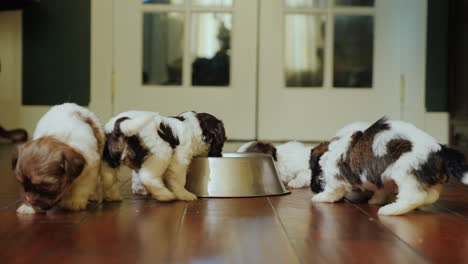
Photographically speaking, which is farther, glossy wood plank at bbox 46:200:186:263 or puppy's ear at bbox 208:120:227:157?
puppy's ear at bbox 208:120:227:157

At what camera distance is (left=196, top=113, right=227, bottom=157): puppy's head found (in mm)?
2920

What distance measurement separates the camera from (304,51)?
606 cm

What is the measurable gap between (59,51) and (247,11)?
2126 mm

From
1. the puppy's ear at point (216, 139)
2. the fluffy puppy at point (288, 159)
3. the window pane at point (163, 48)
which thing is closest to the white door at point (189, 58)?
the window pane at point (163, 48)

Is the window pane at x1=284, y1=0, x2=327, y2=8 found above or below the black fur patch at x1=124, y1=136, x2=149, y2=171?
above

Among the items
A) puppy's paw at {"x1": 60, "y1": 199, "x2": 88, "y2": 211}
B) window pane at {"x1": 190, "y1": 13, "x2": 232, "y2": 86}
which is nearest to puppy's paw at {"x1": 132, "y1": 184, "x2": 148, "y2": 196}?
puppy's paw at {"x1": 60, "y1": 199, "x2": 88, "y2": 211}

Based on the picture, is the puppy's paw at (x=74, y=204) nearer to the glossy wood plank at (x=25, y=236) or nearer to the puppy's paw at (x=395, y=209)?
the glossy wood plank at (x=25, y=236)

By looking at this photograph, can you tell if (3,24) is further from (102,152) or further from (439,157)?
(439,157)

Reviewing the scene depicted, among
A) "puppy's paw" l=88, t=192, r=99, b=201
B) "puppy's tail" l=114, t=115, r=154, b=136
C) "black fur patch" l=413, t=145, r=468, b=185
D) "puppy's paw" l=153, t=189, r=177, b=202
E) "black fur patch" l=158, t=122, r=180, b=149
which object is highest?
"puppy's tail" l=114, t=115, r=154, b=136

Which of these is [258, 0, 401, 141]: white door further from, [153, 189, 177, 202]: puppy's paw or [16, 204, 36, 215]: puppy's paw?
[16, 204, 36, 215]: puppy's paw

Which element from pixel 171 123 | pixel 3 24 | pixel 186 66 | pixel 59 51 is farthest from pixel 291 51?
pixel 171 123

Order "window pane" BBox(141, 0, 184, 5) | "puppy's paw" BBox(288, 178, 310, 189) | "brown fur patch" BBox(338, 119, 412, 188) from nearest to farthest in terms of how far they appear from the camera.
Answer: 1. "brown fur patch" BBox(338, 119, 412, 188)
2. "puppy's paw" BBox(288, 178, 310, 189)
3. "window pane" BBox(141, 0, 184, 5)

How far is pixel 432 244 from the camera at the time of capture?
→ 187cm

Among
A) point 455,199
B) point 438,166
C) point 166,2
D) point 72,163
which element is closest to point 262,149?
point 455,199
